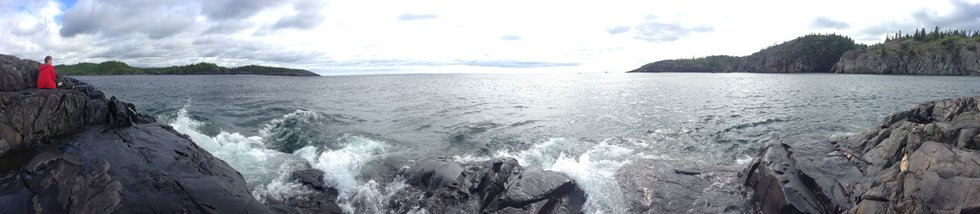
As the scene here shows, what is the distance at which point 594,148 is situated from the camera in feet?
74.4

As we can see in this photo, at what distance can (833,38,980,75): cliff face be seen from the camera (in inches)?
6132

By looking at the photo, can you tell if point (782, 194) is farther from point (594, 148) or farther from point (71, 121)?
point (71, 121)

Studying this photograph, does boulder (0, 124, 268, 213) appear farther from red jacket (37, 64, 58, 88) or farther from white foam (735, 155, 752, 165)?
white foam (735, 155, 752, 165)

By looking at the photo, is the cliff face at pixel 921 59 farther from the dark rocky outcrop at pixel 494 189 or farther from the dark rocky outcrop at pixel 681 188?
the dark rocky outcrop at pixel 494 189

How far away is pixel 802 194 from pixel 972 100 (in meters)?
13.8

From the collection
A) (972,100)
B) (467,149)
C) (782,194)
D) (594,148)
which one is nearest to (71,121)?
(467,149)

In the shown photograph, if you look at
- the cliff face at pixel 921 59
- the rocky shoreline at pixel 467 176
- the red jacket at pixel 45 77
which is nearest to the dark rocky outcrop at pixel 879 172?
the rocky shoreline at pixel 467 176

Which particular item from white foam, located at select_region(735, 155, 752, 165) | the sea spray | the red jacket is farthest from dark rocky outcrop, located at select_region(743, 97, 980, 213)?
the red jacket

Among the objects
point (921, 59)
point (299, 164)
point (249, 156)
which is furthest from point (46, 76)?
point (921, 59)

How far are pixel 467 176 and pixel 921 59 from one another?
755 feet

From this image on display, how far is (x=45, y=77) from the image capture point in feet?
56.3

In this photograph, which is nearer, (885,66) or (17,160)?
(17,160)

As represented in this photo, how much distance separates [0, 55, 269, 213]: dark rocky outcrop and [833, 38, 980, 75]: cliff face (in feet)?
705

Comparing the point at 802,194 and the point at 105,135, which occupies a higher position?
the point at 105,135
